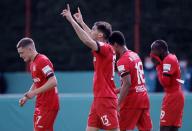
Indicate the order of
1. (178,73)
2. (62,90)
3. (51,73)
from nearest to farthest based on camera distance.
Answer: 1. (51,73)
2. (178,73)
3. (62,90)

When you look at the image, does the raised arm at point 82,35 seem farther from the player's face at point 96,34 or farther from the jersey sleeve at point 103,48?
the player's face at point 96,34

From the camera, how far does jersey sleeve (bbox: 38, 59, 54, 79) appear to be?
1218 centimetres

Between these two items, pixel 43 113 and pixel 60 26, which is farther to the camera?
pixel 60 26

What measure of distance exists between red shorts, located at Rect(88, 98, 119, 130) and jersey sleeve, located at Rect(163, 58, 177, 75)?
62.4 inches

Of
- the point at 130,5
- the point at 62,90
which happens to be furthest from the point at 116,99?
the point at 130,5

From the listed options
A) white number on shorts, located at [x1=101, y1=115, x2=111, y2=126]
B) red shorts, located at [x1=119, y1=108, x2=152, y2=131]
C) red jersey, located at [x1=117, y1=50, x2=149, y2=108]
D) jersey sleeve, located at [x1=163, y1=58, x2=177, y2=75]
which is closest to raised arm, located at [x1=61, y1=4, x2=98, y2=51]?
white number on shorts, located at [x1=101, y1=115, x2=111, y2=126]

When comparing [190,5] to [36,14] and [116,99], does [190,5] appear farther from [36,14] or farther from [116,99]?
[116,99]

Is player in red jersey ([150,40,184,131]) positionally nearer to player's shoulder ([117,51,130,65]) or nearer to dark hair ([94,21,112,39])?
player's shoulder ([117,51,130,65])

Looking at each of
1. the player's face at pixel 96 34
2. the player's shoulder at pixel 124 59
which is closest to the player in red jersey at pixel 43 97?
the player's face at pixel 96 34

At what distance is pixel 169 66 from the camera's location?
43.8ft

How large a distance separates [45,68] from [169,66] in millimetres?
2312

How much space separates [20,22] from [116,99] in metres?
13.0

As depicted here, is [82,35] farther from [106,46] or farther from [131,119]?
[131,119]

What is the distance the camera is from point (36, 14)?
80.6ft
